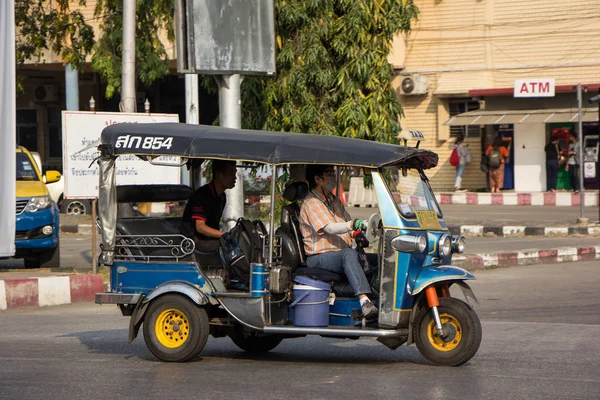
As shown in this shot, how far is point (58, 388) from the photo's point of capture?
7758 millimetres

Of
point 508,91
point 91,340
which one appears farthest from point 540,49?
point 91,340

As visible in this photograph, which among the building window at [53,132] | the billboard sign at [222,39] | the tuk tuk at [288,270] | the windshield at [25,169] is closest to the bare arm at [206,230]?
the tuk tuk at [288,270]

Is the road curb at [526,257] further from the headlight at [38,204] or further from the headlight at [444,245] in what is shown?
the headlight at [444,245]

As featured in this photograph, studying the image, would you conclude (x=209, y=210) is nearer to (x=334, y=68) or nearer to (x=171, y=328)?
(x=171, y=328)

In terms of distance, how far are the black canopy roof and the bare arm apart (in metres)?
0.73

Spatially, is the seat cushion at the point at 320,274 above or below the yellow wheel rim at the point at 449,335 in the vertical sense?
above

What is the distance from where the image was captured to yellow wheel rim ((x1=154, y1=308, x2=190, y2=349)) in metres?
8.89

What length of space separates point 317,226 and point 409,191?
2.40 feet

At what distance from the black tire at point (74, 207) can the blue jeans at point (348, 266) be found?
20247 millimetres

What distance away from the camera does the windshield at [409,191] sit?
863cm

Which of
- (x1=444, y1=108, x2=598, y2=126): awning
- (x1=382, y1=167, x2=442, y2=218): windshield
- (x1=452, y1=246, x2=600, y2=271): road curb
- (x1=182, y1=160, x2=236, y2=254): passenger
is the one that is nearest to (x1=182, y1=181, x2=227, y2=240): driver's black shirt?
(x1=182, y1=160, x2=236, y2=254): passenger

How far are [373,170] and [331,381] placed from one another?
5.21 ft

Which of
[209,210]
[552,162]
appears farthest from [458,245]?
[552,162]

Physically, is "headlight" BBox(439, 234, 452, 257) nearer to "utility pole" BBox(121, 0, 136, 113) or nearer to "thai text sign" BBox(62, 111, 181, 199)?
"thai text sign" BBox(62, 111, 181, 199)
